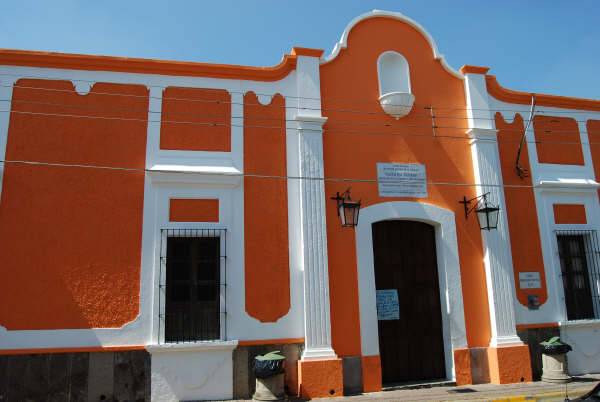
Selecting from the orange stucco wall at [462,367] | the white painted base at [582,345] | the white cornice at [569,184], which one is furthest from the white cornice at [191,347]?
the white cornice at [569,184]

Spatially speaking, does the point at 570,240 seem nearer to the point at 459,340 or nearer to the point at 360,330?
the point at 459,340

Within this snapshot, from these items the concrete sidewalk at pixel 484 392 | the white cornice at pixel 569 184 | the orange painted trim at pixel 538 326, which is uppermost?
the white cornice at pixel 569 184

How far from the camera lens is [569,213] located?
946 cm

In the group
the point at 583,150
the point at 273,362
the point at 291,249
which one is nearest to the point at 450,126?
the point at 583,150

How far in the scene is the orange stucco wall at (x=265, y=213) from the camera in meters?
7.77

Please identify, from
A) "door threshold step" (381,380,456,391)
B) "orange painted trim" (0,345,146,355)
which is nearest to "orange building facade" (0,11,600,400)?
"orange painted trim" (0,345,146,355)

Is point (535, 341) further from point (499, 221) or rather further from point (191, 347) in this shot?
point (191, 347)

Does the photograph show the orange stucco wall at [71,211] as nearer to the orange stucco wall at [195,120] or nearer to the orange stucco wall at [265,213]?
the orange stucco wall at [195,120]

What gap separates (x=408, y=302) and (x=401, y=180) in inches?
87.4

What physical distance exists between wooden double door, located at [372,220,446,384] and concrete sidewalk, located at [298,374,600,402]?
0.45 meters

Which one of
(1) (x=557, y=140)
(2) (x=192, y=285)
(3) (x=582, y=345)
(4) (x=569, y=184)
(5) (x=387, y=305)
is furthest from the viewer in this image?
(1) (x=557, y=140)

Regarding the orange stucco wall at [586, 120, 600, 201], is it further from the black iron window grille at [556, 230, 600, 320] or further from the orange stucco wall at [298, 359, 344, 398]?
the orange stucco wall at [298, 359, 344, 398]


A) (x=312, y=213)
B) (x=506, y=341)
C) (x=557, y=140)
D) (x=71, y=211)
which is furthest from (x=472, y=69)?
(x=71, y=211)

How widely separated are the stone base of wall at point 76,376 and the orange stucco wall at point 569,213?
26.6ft
